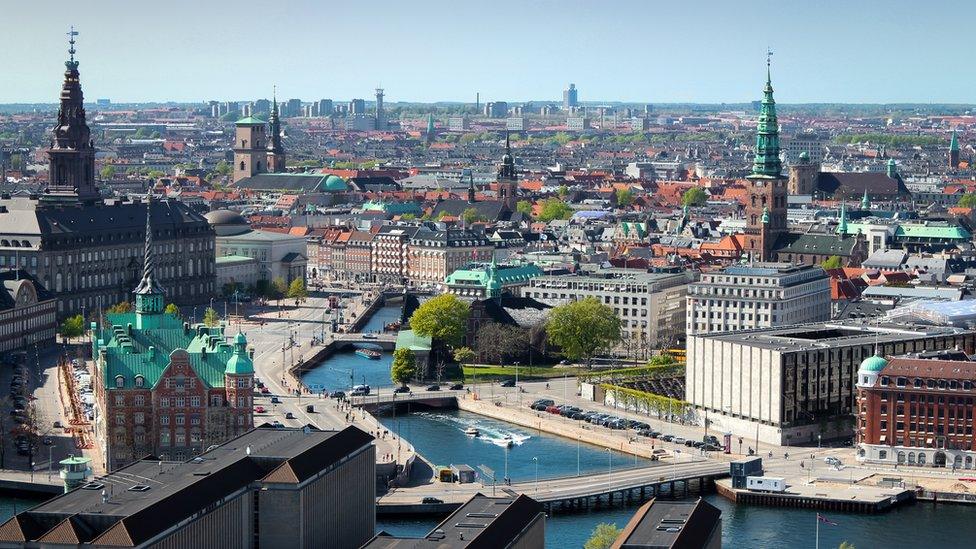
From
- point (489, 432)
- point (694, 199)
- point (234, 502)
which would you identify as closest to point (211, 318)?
point (489, 432)

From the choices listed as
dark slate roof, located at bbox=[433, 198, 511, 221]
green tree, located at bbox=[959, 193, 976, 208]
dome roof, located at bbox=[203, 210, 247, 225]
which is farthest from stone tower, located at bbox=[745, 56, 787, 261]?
green tree, located at bbox=[959, 193, 976, 208]

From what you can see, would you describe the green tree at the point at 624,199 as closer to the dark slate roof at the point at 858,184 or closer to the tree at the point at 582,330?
the dark slate roof at the point at 858,184

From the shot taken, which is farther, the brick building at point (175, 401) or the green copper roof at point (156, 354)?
the green copper roof at point (156, 354)

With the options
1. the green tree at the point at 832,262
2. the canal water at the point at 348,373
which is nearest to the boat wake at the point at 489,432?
the canal water at the point at 348,373

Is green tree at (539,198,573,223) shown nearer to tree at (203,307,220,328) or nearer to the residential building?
the residential building

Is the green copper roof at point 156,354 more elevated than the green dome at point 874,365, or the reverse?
the green copper roof at point 156,354

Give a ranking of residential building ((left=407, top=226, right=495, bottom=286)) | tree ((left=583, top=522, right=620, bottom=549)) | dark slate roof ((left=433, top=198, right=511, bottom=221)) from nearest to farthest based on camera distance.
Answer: tree ((left=583, top=522, right=620, bottom=549)) → residential building ((left=407, top=226, right=495, bottom=286)) → dark slate roof ((left=433, top=198, right=511, bottom=221))

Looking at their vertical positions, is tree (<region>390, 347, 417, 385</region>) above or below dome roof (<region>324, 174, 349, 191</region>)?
below
